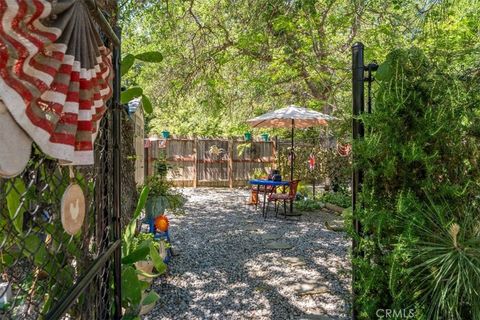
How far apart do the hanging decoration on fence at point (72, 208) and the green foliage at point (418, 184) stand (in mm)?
1382

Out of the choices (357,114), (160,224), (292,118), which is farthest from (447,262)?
(292,118)

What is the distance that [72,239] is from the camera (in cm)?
129

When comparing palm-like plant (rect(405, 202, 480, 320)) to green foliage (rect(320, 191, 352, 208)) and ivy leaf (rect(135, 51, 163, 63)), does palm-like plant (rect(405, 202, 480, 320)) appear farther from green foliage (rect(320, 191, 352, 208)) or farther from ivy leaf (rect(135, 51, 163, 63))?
green foliage (rect(320, 191, 352, 208))

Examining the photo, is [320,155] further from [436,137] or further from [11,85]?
[11,85]

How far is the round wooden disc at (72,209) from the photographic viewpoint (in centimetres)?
95

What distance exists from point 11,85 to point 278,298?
318 cm

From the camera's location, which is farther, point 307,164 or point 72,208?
point 307,164

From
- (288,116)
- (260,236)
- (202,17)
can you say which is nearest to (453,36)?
(288,116)

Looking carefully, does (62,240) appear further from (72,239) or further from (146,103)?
(146,103)

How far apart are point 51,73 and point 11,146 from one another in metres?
0.18

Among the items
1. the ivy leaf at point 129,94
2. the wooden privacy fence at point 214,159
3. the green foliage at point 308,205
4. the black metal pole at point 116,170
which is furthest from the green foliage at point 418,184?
the wooden privacy fence at point 214,159

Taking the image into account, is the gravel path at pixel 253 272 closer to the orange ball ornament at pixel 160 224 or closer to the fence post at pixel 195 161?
the orange ball ornament at pixel 160 224

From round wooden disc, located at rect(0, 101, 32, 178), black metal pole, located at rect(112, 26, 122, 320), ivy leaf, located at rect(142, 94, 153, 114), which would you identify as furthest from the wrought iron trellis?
ivy leaf, located at rect(142, 94, 153, 114)

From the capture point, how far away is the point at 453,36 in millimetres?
5020
